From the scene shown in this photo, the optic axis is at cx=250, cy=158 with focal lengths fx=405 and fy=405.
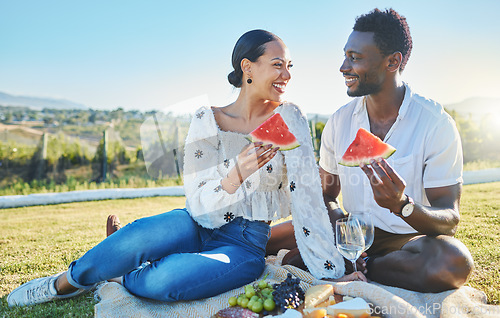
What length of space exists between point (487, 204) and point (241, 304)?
614cm

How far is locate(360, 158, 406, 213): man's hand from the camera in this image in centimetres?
→ 260

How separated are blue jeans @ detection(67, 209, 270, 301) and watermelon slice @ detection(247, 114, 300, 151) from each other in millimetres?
824

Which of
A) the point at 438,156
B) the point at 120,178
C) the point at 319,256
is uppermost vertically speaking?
the point at 438,156

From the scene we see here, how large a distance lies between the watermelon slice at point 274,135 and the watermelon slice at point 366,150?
48cm

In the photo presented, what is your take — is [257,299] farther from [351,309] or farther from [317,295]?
[351,309]

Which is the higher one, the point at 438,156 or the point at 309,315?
the point at 438,156

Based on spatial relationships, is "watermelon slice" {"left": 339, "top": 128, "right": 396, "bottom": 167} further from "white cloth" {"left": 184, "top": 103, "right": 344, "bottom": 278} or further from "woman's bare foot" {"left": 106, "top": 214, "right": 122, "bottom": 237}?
"woman's bare foot" {"left": 106, "top": 214, "right": 122, "bottom": 237}

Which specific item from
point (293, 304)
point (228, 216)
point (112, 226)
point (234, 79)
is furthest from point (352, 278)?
point (112, 226)

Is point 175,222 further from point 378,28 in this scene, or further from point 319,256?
point 378,28

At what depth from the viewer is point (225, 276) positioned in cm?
314

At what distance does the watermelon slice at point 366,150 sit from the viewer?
9.36 ft

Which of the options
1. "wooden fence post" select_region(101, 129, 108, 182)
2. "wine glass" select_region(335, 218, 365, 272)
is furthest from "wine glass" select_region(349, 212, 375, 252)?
"wooden fence post" select_region(101, 129, 108, 182)

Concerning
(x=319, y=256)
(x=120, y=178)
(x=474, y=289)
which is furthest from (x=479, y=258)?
(x=120, y=178)

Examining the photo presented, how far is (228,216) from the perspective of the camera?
3.49m
